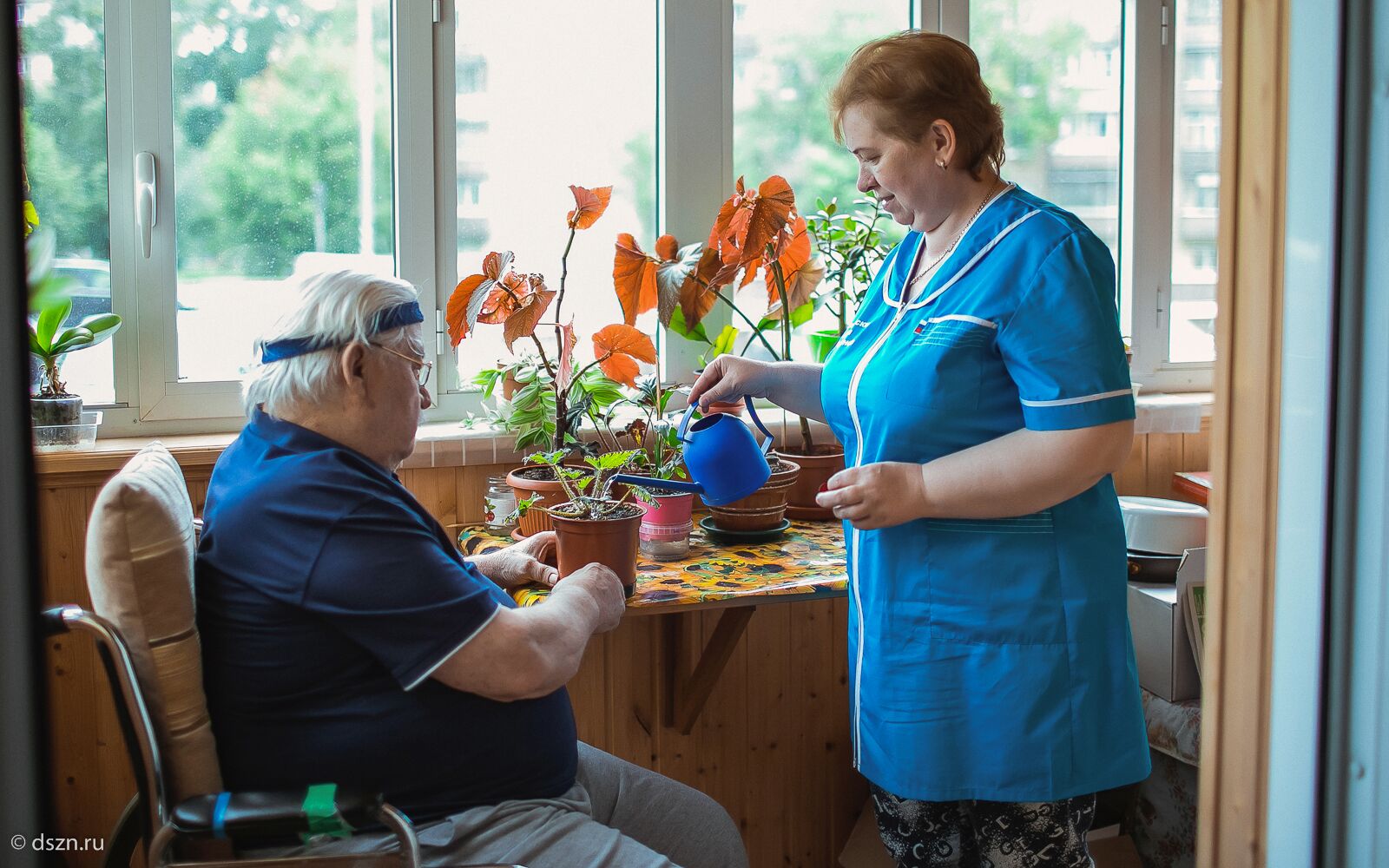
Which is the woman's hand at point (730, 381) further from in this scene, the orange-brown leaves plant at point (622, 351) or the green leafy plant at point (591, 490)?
the orange-brown leaves plant at point (622, 351)

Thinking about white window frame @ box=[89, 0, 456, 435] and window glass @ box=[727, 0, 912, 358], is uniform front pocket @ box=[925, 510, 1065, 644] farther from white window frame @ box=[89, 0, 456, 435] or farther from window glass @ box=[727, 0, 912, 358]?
white window frame @ box=[89, 0, 456, 435]

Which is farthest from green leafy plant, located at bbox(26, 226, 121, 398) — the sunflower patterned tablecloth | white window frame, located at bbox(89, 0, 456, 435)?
the sunflower patterned tablecloth

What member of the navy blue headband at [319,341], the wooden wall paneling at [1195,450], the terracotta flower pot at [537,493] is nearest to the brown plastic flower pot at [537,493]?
the terracotta flower pot at [537,493]

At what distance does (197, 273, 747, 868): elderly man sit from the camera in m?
1.27

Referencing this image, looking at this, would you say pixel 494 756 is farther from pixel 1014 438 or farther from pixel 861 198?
pixel 861 198

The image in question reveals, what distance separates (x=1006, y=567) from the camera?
143cm

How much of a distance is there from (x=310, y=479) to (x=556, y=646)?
0.37 metres

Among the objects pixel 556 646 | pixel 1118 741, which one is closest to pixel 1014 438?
pixel 1118 741

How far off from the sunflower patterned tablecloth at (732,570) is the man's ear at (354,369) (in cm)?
49

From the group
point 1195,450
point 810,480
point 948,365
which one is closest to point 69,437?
point 810,480

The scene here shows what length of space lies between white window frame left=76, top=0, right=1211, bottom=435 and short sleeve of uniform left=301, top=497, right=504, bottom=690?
1167 millimetres

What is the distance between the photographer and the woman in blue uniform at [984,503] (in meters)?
1.38

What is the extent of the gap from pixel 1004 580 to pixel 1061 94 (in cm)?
197

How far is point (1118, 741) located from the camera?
1.46 meters
